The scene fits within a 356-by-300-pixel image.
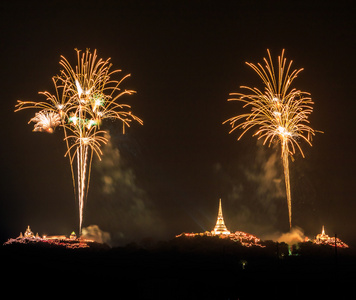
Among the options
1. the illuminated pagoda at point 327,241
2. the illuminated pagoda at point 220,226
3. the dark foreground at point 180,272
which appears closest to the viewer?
the dark foreground at point 180,272

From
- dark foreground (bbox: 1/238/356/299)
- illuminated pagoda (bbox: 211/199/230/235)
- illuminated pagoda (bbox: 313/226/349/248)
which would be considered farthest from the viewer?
illuminated pagoda (bbox: 211/199/230/235)

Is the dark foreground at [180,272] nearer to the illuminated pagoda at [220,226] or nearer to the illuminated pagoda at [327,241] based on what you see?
the illuminated pagoda at [327,241]

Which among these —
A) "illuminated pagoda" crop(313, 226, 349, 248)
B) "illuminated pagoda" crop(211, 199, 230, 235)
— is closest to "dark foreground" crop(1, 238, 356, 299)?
"illuminated pagoda" crop(313, 226, 349, 248)

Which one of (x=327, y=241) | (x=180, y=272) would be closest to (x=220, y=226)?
(x=327, y=241)

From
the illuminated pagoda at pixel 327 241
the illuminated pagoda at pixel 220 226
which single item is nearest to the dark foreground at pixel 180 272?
the illuminated pagoda at pixel 327 241

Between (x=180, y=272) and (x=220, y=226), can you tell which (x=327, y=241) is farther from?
(x=180, y=272)

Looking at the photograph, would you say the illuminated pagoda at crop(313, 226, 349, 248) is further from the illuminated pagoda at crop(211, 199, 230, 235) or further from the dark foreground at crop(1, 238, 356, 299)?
the illuminated pagoda at crop(211, 199, 230, 235)

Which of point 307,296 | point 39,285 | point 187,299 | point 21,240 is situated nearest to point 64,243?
point 21,240

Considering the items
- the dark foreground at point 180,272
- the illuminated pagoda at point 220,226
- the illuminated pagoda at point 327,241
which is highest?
the illuminated pagoda at point 220,226
